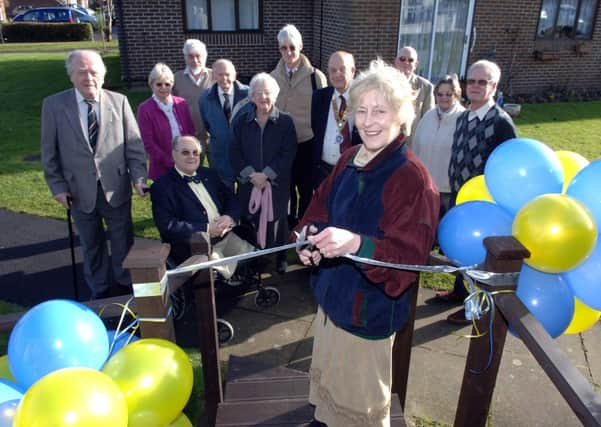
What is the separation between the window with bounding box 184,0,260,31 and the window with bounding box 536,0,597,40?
6614mm

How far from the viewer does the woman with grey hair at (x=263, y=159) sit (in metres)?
4.14

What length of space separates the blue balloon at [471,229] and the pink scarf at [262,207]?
2190mm

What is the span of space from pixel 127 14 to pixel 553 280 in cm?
1047

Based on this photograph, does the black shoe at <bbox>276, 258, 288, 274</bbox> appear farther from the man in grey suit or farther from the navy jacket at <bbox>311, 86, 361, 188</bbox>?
the man in grey suit

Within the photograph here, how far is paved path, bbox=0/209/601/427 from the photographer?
319cm

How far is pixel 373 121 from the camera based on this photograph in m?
1.94

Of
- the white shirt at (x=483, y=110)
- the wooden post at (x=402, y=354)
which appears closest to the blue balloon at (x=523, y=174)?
the wooden post at (x=402, y=354)

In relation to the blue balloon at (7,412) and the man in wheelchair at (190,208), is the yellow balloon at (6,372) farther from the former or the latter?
the man in wheelchair at (190,208)

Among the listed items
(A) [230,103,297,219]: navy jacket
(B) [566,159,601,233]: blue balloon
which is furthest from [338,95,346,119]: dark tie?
(B) [566,159,601,233]: blue balloon

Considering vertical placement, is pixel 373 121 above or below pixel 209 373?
above

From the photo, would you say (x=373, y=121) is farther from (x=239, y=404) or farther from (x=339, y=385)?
(x=239, y=404)

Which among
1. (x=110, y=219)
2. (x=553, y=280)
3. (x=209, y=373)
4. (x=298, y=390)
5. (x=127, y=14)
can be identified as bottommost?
(x=298, y=390)

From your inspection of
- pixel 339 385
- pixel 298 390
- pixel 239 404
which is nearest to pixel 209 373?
pixel 239 404

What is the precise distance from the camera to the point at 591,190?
205cm
